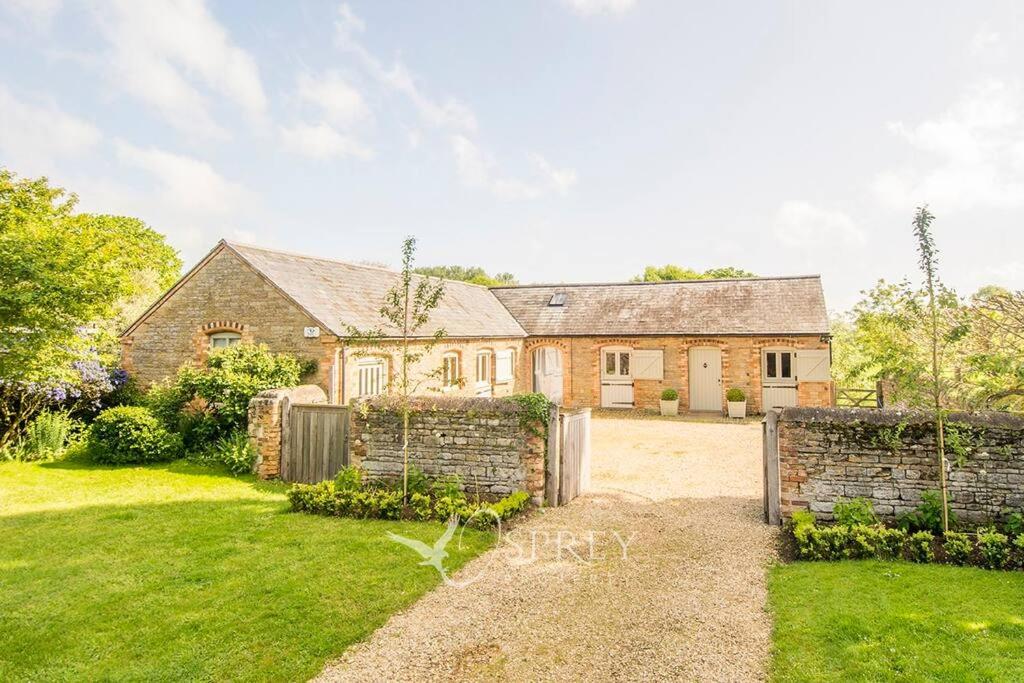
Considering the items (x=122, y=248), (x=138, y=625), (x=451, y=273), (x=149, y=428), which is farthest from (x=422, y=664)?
(x=451, y=273)

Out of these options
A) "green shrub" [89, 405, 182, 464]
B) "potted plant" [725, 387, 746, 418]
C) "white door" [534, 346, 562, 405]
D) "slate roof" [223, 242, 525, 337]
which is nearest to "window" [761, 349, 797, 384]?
"potted plant" [725, 387, 746, 418]

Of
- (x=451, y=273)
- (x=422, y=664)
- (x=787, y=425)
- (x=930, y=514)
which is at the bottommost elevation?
(x=422, y=664)

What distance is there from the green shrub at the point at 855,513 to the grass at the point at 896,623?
88 centimetres

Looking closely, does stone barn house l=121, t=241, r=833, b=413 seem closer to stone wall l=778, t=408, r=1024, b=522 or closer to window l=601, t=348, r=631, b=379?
window l=601, t=348, r=631, b=379

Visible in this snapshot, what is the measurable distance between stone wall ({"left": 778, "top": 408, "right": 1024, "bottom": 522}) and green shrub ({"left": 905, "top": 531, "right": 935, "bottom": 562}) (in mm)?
856

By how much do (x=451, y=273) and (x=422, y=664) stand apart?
74.9m

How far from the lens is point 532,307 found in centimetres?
2655

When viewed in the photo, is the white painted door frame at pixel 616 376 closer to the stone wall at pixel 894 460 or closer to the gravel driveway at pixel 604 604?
the gravel driveway at pixel 604 604

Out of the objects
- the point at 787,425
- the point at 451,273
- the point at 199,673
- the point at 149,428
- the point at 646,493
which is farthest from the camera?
the point at 451,273

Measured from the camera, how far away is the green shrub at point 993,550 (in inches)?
270

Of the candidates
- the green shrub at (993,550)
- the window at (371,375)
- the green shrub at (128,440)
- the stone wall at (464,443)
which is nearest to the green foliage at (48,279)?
the green shrub at (128,440)

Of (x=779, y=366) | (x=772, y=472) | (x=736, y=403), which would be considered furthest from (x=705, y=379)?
(x=772, y=472)

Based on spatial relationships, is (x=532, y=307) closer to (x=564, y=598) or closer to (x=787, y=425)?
(x=787, y=425)

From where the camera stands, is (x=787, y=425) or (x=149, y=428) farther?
(x=149, y=428)
